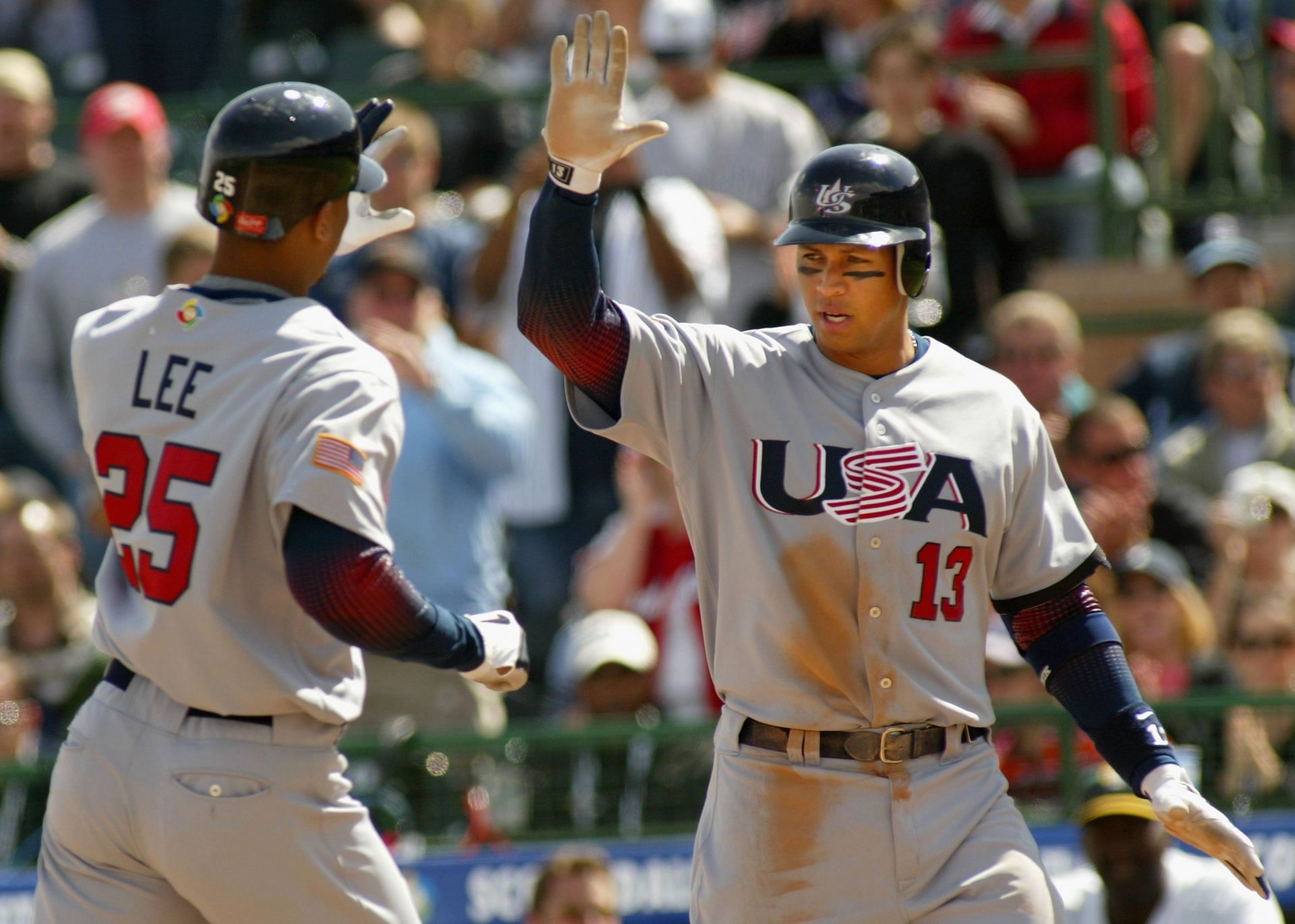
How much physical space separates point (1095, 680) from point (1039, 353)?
150 inches

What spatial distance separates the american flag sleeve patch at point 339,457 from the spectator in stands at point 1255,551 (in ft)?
14.5

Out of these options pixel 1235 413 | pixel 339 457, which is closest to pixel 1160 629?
pixel 1235 413

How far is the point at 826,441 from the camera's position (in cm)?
365

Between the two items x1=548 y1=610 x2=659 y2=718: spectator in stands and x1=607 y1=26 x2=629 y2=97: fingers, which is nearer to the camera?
x1=607 y1=26 x2=629 y2=97: fingers

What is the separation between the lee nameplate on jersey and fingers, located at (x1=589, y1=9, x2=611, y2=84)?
0.55 ft

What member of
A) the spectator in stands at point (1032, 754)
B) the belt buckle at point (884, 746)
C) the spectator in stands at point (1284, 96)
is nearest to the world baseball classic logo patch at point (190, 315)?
the belt buckle at point (884, 746)

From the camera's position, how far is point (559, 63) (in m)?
3.53

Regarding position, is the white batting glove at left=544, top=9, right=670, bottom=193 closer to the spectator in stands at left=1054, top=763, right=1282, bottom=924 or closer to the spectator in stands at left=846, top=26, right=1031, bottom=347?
the spectator in stands at left=1054, top=763, right=1282, bottom=924

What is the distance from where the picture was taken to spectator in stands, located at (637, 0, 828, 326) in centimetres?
858

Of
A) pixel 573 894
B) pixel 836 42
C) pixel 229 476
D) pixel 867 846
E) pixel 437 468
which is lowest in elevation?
pixel 573 894

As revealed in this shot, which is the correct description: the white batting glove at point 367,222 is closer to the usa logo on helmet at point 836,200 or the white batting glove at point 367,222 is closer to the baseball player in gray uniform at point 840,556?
the baseball player in gray uniform at point 840,556

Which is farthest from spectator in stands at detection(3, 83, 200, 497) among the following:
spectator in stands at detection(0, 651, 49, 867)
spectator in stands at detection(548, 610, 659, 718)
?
spectator in stands at detection(548, 610, 659, 718)

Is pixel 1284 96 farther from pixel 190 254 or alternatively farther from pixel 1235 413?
pixel 190 254

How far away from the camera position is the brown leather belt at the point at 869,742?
3.58 metres
